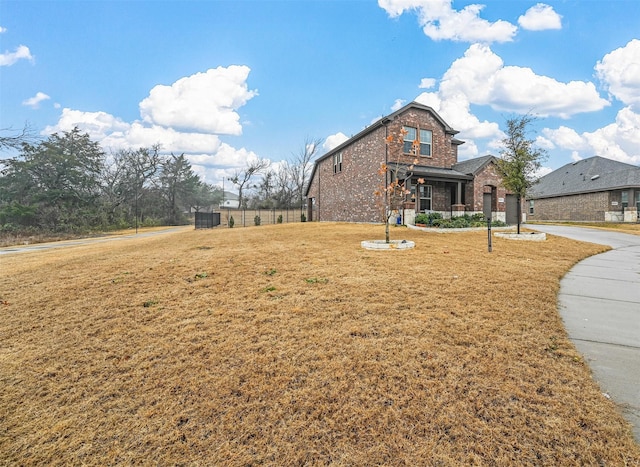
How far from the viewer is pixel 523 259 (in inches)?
268

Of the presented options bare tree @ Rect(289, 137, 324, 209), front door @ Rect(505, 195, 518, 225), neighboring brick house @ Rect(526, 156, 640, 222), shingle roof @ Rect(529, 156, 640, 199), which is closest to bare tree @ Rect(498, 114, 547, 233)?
front door @ Rect(505, 195, 518, 225)

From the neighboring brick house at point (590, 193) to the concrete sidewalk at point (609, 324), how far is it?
2369 cm

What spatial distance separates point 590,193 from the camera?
24.6 metres

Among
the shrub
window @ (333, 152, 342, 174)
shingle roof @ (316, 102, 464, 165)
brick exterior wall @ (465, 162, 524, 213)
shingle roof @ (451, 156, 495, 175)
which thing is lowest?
the shrub

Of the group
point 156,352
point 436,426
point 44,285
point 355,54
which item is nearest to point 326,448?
point 436,426

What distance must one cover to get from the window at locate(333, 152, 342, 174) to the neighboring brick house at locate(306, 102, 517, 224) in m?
1.29

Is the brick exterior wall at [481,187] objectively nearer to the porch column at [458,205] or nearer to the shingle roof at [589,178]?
the porch column at [458,205]

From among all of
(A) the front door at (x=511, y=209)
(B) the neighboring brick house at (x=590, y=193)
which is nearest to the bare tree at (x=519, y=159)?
(A) the front door at (x=511, y=209)

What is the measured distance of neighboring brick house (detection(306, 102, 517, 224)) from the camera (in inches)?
630

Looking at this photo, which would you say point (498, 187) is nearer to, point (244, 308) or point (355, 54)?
point (355, 54)

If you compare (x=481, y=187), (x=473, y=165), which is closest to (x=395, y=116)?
(x=473, y=165)

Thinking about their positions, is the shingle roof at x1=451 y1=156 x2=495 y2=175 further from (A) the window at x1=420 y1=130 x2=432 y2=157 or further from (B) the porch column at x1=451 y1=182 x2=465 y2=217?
(A) the window at x1=420 y1=130 x2=432 y2=157

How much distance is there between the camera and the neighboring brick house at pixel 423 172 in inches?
630

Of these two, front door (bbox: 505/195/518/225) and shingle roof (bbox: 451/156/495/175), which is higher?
shingle roof (bbox: 451/156/495/175)
